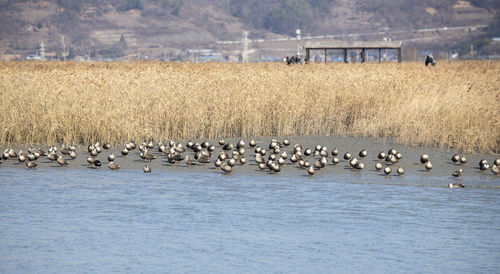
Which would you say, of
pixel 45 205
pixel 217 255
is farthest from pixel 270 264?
pixel 45 205

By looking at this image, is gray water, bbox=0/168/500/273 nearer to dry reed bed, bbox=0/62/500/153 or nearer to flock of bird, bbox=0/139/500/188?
flock of bird, bbox=0/139/500/188

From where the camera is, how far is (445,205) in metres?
14.0

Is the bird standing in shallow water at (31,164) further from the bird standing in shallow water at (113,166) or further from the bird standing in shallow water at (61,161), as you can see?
the bird standing in shallow water at (113,166)

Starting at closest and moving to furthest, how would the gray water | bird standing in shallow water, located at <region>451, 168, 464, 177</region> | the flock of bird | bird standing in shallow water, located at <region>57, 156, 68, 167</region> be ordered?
the gray water → bird standing in shallow water, located at <region>451, 168, 464, 177</region> → the flock of bird → bird standing in shallow water, located at <region>57, 156, 68, 167</region>

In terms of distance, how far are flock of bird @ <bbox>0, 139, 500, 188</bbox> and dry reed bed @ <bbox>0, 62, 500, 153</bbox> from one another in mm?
1271

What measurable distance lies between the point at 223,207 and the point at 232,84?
12.4 metres

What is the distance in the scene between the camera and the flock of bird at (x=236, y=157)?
58.6 feet

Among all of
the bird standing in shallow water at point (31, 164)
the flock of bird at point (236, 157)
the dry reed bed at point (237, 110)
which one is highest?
the dry reed bed at point (237, 110)

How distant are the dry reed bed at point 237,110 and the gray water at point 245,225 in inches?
180

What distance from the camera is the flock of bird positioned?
1788 cm

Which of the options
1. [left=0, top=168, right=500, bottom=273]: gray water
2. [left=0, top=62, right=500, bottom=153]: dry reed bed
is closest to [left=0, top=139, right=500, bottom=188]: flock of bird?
[left=0, top=168, right=500, bottom=273]: gray water

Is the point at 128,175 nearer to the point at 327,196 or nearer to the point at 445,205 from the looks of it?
the point at 327,196

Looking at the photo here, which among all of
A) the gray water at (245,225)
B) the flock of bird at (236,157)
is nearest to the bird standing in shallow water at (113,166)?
the flock of bird at (236,157)

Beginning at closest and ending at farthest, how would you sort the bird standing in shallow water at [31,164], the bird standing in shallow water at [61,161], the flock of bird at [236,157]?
1. the flock of bird at [236,157]
2. the bird standing in shallow water at [31,164]
3. the bird standing in shallow water at [61,161]
